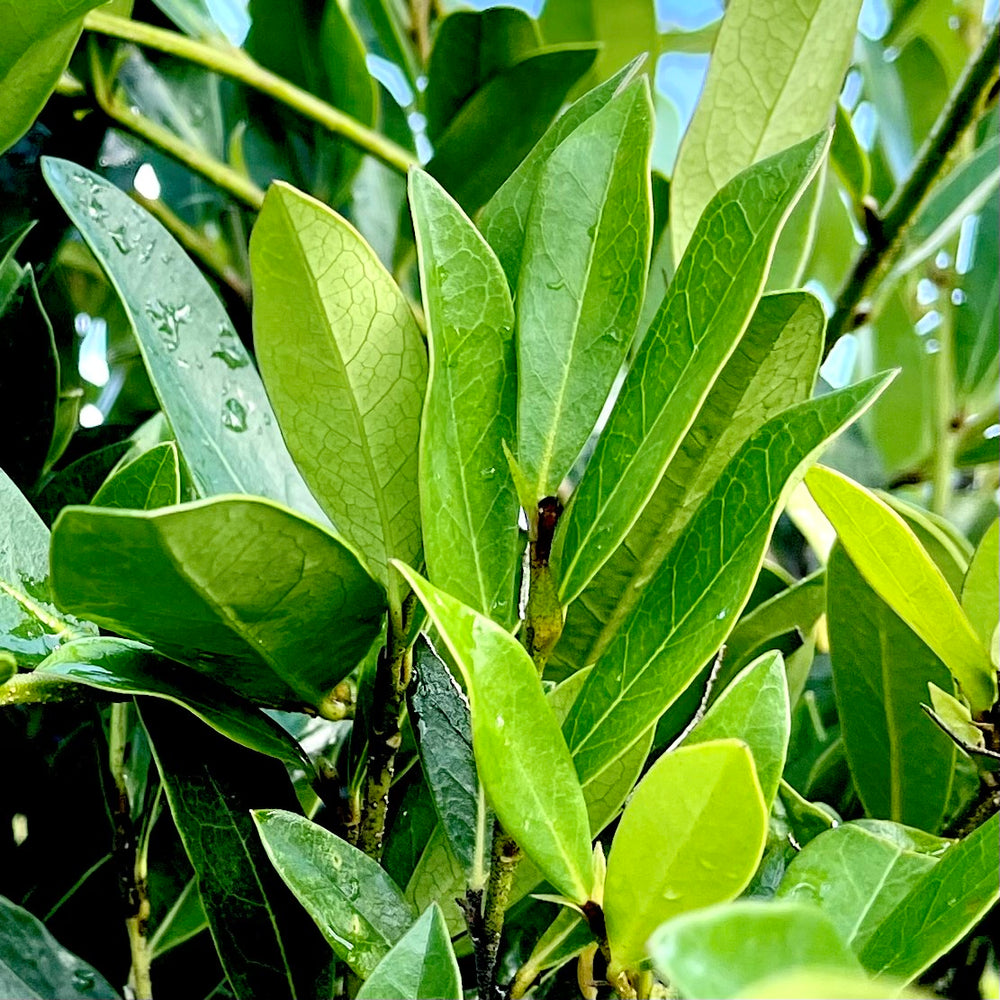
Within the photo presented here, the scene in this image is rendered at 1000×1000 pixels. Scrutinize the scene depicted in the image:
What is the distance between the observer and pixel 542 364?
1.09ft

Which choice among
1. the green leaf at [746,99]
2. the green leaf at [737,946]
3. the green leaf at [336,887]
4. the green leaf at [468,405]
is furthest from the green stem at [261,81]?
the green leaf at [737,946]

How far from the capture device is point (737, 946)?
166 mm

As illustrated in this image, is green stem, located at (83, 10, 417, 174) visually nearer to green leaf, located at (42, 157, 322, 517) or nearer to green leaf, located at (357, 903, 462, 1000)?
green leaf, located at (42, 157, 322, 517)

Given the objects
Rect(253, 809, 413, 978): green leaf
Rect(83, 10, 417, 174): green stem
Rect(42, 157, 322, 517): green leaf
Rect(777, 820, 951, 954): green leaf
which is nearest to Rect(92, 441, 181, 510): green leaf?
Rect(42, 157, 322, 517): green leaf

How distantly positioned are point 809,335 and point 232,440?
8.7 inches

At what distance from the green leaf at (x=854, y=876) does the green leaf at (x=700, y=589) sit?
0.08m

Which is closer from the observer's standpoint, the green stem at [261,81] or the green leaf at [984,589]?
the green leaf at [984,589]

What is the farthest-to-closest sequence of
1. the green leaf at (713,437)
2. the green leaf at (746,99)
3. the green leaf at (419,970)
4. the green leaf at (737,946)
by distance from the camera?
the green leaf at (746,99) < the green leaf at (713,437) < the green leaf at (419,970) < the green leaf at (737,946)

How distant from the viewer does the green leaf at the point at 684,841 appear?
0.79ft

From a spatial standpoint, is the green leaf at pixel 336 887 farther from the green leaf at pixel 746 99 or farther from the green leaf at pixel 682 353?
the green leaf at pixel 746 99

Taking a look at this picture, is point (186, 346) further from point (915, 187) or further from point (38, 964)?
point (915, 187)

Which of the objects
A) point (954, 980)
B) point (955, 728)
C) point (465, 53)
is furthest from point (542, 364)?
point (465, 53)

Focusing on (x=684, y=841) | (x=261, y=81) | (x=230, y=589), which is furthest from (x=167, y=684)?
(x=261, y=81)

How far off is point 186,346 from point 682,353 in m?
0.20
